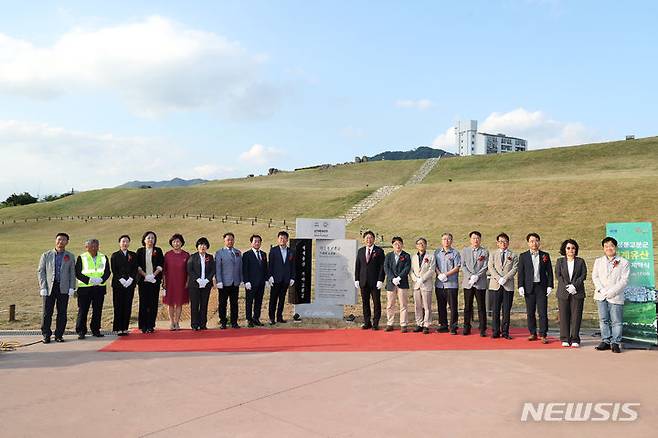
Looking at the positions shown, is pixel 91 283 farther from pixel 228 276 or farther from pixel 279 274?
pixel 279 274

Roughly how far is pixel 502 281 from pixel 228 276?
223 inches

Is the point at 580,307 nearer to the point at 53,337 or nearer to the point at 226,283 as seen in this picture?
the point at 226,283

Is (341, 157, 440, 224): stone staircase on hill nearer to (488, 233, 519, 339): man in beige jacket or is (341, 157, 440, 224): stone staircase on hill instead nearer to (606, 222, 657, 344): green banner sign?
(488, 233, 519, 339): man in beige jacket

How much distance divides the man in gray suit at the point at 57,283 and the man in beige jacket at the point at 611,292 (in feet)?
31.8

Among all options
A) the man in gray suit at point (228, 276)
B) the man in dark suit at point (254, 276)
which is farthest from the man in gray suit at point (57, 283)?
the man in dark suit at point (254, 276)

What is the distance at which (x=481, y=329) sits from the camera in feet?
30.4

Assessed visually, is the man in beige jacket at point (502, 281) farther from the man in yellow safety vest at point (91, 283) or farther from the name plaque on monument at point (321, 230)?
the man in yellow safety vest at point (91, 283)

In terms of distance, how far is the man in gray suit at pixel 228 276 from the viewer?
33.6 ft

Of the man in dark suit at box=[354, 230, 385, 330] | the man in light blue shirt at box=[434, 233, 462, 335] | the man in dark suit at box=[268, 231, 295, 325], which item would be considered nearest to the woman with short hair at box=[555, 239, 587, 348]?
the man in light blue shirt at box=[434, 233, 462, 335]

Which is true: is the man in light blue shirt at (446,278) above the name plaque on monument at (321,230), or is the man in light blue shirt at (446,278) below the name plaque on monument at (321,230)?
below

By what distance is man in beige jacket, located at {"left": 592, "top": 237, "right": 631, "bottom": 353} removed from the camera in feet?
Result: 26.3

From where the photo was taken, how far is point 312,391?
5.85 m

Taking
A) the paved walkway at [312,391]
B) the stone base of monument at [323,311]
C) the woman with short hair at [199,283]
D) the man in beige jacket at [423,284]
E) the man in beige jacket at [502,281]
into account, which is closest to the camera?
the paved walkway at [312,391]

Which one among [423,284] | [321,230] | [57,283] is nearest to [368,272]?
[423,284]
